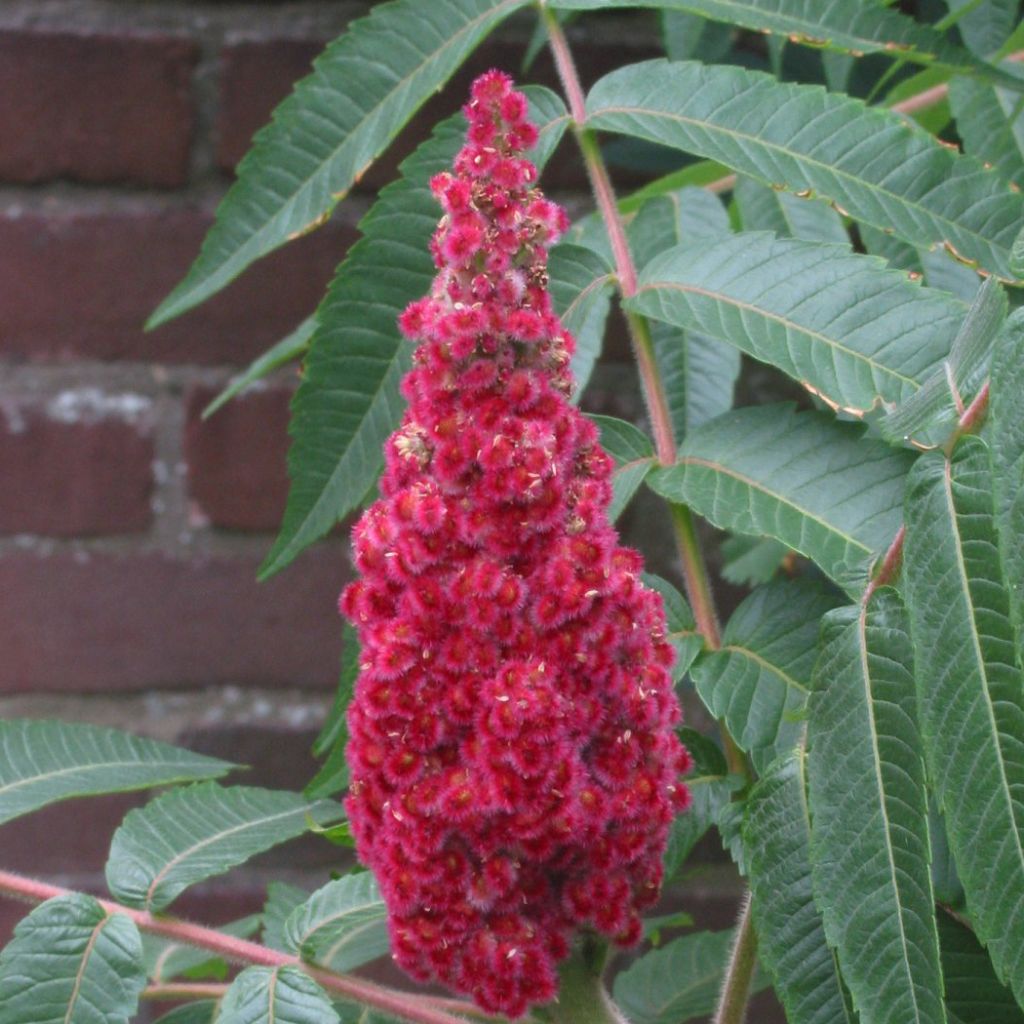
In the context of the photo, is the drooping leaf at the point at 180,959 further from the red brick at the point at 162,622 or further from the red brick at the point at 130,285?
the red brick at the point at 130,285

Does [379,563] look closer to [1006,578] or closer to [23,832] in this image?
[1006,578]

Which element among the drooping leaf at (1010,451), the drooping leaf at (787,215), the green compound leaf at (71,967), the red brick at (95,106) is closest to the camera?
the drooping leaf at (1010,451)

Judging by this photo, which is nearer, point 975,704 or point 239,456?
point 975,704

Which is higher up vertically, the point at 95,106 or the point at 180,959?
the point at 95,106

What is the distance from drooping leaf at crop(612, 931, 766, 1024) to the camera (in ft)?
1.85

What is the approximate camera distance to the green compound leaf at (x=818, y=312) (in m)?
0.38

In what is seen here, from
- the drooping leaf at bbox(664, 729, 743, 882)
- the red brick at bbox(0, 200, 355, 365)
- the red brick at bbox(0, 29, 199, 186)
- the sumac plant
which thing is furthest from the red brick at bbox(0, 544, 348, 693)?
the drooping leaf at bbox(664, 729, 743, 882)

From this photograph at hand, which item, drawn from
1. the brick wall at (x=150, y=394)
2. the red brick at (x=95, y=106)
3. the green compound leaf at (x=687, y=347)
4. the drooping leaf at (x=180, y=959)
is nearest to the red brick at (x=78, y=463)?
the brick wall at (x=150, y=394)

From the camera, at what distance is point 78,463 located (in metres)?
0.83

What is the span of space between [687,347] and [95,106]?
0.47m

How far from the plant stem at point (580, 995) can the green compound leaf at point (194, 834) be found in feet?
0.36

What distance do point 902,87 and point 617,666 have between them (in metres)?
0.36

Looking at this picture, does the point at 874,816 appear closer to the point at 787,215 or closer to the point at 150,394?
the point at 787,215

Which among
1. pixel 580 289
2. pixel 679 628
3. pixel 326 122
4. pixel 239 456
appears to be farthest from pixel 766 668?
pixel 239 456
